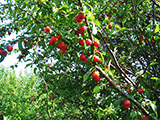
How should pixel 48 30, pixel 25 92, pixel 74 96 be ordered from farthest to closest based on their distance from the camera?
pixel 25 92 → pixel 74 96 → pixel 48 30

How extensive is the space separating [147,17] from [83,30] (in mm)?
3010

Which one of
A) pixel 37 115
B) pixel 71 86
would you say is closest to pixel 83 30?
pixel 71 86

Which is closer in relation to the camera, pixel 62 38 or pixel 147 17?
pixel 62 38

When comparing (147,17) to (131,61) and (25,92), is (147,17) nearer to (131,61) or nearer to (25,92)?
(131,61)

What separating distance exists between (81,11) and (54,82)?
2.86m

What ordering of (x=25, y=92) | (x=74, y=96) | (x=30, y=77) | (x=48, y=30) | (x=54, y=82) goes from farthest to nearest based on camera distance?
(x=30, y=77)
(x=25, y=92)
(x=54, y=82)
(x=74, y=96)
(x=48, y=30)

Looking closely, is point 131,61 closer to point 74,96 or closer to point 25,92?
point 74,96

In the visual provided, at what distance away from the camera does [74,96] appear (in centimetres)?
377

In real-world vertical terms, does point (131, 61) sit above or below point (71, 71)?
above

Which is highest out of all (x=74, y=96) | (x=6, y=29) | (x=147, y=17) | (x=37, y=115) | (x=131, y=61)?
(x=147, y=17)

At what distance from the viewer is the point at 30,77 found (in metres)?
15.8

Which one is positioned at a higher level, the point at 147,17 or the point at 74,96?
the point at 147,17

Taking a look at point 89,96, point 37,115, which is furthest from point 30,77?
point 89,96

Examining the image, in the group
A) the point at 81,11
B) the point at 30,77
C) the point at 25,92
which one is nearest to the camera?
the point at 81,11
